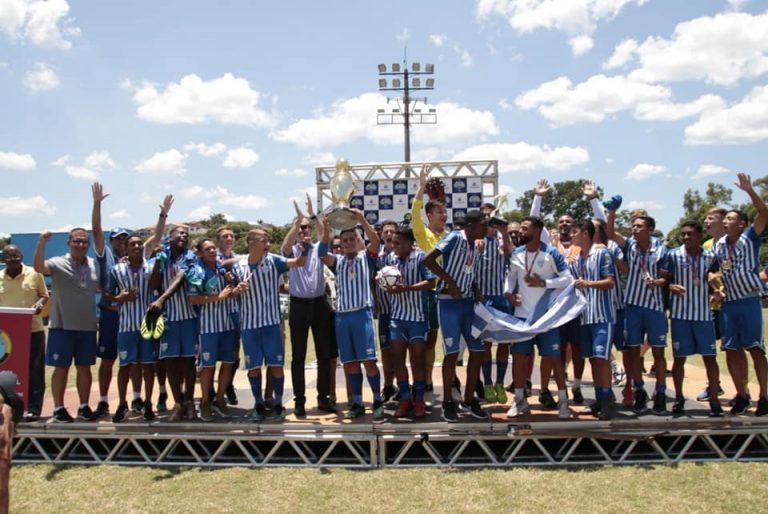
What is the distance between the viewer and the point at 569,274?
567 centimetres

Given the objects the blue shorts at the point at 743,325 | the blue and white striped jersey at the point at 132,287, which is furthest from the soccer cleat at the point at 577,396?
the blue and white striped jersey at the point at 132,287

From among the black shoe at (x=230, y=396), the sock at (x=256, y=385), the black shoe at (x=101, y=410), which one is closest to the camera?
the sock at (x=256, y=385)

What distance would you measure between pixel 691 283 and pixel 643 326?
63 centimetres

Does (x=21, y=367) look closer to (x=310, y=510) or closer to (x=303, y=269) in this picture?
(x=303, y=269)

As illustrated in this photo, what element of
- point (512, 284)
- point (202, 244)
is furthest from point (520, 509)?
point (202, 244)

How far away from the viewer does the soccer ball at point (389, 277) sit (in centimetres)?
562

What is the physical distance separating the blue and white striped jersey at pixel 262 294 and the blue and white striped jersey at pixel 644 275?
359 centimetres

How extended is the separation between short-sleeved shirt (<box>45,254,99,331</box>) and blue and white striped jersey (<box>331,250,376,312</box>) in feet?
9.06

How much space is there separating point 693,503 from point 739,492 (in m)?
0.49

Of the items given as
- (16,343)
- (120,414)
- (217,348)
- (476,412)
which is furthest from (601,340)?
(16,343)

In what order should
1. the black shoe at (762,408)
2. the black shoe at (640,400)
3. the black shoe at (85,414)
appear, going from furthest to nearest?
the black shoe at (85,414)
the black shoe at (640,400)
the black shoe at (762,408)

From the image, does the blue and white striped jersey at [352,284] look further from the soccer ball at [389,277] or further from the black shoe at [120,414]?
the black shoe at [120,414]

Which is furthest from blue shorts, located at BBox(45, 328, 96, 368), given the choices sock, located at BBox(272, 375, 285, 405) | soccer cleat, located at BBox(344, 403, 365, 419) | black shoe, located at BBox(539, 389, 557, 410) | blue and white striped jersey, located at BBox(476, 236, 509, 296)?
black shoe, located at BBox(539, 389, 557, 410)

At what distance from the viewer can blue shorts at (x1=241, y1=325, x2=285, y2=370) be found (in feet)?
18.8
